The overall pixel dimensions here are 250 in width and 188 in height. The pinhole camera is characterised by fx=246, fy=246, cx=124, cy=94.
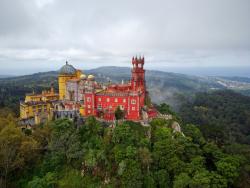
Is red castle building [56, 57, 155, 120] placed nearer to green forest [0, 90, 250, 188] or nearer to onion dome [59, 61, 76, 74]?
green forest [0, 90, 250, 188]

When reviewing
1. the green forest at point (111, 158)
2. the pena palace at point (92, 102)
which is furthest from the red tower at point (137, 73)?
the green forest at point (111, 158)

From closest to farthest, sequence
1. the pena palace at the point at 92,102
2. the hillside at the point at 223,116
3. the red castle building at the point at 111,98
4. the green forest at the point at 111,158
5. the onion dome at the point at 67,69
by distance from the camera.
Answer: the green forest at the point at 111,158 → the red castle building at the point at 111,98 → the pena palace at the point at 92,102 → the onion dome at the point at 67,69 → the hillside at the point at 223,116

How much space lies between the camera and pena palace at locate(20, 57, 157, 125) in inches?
1924

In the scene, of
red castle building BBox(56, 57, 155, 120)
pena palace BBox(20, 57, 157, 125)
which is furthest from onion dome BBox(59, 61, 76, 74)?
red castle building BBox(56, 57, 155, 120)

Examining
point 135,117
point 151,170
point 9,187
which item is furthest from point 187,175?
point 9,187

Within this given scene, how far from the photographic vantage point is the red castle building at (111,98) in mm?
48562

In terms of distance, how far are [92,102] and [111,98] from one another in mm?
4066

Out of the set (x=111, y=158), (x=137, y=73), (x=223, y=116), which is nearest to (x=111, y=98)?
(x=137, y=73)

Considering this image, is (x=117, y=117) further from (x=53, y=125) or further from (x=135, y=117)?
(x=53, y=125)

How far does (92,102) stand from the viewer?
166 feet

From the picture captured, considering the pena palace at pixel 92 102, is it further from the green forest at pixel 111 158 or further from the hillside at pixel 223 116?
the hillside at pixel 223 116

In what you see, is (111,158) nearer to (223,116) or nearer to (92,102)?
(92,102)

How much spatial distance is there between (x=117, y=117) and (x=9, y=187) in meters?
22.0

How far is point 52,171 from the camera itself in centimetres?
4144
